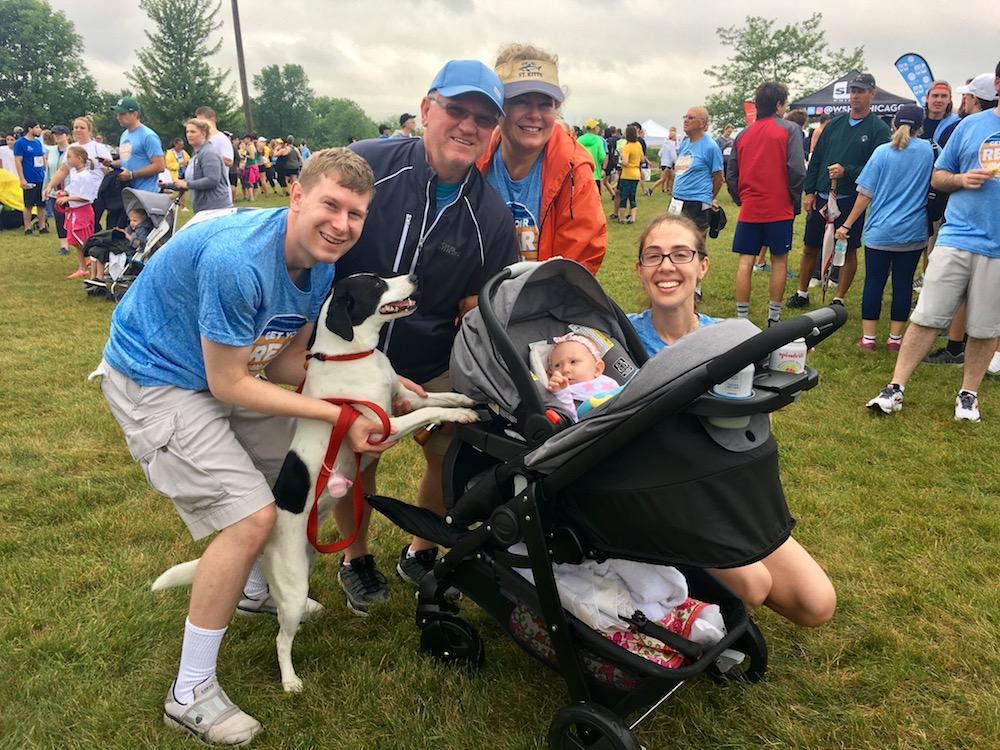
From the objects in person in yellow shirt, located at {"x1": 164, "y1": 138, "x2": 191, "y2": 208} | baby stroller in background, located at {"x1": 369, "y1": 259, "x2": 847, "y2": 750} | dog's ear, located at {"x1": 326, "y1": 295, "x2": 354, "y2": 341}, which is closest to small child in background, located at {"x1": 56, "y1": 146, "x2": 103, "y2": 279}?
person in yellow shirt, located at {"x1": 164, "y1": 138, "x2": 191, "y2": 208}

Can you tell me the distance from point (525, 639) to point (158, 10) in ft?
185

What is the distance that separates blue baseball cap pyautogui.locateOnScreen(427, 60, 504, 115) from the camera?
7.93 feet

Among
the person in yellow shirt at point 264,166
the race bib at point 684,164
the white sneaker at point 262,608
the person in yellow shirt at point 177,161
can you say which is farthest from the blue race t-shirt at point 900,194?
the person in yellow shirt at point 264,166

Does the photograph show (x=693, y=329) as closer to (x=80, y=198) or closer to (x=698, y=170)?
(x=698, y=170)

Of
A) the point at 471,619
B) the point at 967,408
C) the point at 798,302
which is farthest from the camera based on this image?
the point at 798,302

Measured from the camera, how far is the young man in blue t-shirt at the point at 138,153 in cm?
852

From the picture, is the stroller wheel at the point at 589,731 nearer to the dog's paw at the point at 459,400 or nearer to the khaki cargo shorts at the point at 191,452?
the dog's paw at the point at 459,400

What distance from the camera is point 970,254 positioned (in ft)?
14.9

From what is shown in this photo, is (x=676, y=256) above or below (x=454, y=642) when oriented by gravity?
above

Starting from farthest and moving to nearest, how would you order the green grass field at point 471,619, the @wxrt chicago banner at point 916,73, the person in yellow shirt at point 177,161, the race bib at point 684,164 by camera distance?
the person in yellow shirt at point 177,161 < the @wxrt chicago banner at point 916,73 < the race bib at point 684,164 < the green grass field at point 471,619

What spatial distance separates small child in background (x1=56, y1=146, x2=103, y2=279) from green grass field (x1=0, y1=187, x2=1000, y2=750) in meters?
6.40

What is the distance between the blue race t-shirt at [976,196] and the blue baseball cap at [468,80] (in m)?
3.80

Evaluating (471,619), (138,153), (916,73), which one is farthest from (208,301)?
(916,73)

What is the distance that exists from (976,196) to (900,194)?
1.34m
